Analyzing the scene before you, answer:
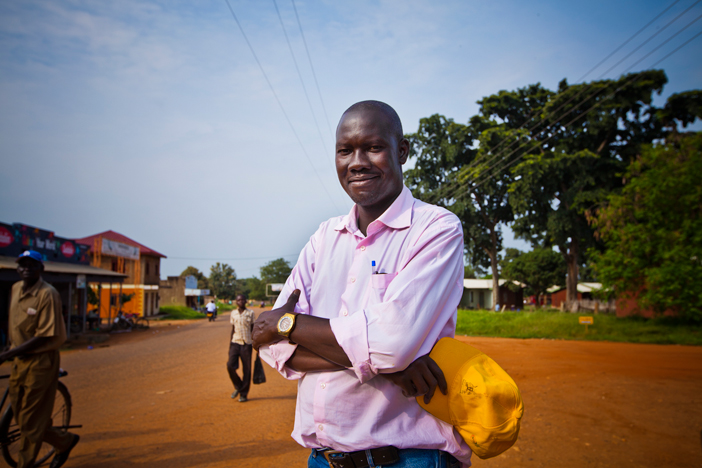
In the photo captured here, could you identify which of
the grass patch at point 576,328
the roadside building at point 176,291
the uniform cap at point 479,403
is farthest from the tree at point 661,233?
the roadside building at point 176,291

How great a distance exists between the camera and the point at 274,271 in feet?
316

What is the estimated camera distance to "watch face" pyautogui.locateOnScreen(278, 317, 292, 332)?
1.54 metres

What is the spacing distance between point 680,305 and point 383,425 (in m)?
21.5

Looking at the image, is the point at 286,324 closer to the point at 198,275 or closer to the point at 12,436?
the point at 12,436

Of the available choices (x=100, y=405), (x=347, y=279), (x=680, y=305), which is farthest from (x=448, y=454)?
(x=680, y=305)

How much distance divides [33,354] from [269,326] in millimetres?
3732

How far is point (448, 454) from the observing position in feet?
4.69

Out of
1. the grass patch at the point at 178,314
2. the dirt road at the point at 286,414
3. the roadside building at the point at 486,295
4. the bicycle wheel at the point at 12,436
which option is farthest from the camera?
the roadside building at the point at 486,295

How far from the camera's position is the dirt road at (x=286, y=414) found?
4.94 metres

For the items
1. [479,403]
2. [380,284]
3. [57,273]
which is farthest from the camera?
[57,273]

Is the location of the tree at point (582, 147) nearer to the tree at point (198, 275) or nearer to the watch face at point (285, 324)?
the watch face at point (285, 324)

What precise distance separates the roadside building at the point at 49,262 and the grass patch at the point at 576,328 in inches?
713

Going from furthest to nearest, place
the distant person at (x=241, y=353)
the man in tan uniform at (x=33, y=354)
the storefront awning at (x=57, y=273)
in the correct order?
the storefront awning at (x=57, y=273)
the distant person at (x=241, y=353)
the man in tan uniform at (x=33, y=354)

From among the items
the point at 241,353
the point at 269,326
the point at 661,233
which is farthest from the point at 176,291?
the point at 269,326
